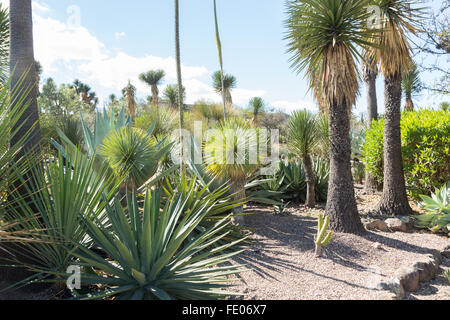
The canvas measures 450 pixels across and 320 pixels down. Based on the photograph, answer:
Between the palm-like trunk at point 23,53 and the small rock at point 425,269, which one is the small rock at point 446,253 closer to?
the small rock at point 425,269

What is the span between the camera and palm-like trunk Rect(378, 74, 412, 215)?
7047mm

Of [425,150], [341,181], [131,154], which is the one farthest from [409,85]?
[131,154]

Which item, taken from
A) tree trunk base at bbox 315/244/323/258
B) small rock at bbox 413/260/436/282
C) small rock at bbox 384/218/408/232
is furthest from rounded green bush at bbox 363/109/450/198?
tree trunk base at bbox 315/244/323/258

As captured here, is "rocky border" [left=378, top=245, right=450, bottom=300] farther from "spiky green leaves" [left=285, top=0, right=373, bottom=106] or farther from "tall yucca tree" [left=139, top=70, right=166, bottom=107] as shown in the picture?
"tall yucca tree" [left=139, top=70, right=166, bottom=107]

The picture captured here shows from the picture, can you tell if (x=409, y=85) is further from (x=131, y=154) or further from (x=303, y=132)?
(x=131, y=154)

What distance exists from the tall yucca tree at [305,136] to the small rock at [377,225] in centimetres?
189

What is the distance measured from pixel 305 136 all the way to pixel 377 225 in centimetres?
266

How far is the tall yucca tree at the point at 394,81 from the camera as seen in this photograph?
675 centimetres

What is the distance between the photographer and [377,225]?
614 cm

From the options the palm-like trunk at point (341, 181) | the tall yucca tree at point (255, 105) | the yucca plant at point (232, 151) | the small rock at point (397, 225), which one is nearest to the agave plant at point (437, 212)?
the small rock at point (397, 225)

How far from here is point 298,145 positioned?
25.2 ft

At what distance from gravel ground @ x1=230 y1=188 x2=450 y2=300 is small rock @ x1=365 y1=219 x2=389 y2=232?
207 millimetres
